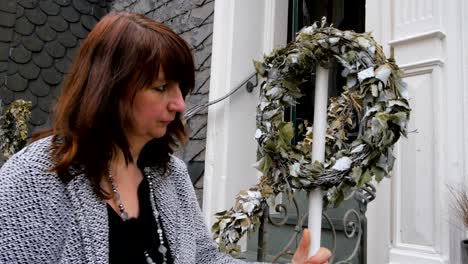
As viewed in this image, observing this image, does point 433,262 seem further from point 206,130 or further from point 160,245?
point 206,130

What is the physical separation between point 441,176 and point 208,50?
181cm

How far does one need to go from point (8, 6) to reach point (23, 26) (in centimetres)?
21

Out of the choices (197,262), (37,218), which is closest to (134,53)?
(37,218)

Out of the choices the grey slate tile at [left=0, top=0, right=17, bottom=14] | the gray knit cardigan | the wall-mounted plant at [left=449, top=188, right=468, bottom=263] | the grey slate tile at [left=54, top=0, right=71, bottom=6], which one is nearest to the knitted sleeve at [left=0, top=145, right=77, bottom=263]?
the gray knit cardigan

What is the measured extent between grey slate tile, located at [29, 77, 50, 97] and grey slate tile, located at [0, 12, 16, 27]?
0.55 metres

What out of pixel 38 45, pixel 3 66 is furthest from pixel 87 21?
pixel 3 66

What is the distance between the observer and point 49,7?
14.5 feet

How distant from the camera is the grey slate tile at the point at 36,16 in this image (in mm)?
4285

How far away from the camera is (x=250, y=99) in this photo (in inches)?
119

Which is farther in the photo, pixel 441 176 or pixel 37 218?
pixel 441 176

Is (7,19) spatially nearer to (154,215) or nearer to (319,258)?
(154,215)

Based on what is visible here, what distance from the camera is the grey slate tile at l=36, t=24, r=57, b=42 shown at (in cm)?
435

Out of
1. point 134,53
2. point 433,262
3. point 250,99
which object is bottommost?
point 433,262

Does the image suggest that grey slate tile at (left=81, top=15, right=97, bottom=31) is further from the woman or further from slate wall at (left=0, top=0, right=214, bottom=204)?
the woman
